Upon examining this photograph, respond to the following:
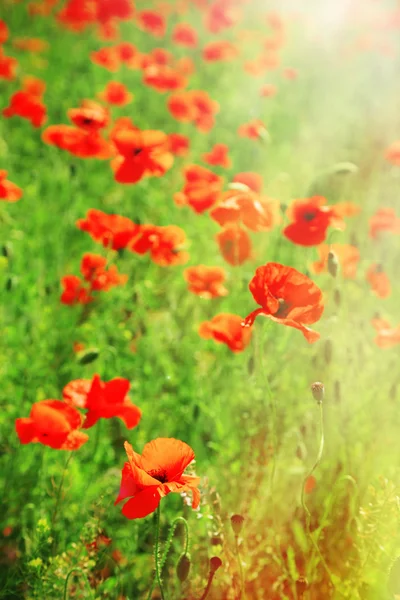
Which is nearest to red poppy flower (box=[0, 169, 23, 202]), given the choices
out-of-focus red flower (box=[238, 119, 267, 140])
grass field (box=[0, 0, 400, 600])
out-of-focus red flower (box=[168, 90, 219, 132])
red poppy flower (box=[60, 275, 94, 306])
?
grass field (box=[0, 0, 400, 600])

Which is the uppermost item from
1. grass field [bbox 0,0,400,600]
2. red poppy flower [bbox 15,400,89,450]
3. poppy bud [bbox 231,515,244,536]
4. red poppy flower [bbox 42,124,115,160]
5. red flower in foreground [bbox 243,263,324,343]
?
red flower in foreground [bbox 243,263,324,343]

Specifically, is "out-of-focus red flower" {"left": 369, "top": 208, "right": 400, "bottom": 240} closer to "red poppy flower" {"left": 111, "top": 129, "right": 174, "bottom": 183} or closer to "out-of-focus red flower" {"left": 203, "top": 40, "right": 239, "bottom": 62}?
"red poppy flower" {"left": 111, "top": 129, "right": 174, "bottom": 183}

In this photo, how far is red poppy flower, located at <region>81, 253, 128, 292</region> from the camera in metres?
2.21

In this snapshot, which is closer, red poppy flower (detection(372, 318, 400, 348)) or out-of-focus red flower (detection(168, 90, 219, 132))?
red poppy flower (detection(372, 318, 400, 348))

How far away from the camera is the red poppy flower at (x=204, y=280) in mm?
Result: 2312

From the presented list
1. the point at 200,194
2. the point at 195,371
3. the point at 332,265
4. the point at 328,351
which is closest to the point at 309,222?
the point at 332,265

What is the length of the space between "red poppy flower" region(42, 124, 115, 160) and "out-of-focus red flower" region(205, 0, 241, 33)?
3052 mm

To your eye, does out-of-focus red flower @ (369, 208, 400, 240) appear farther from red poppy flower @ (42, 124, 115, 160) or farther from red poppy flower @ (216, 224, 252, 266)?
red poppy flower @ (42, 124, 115, 160)

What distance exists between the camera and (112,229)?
214cm

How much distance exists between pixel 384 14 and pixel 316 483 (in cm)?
522


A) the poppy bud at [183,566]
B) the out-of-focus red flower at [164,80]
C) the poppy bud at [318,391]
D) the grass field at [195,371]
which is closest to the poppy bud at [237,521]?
the grass field at [195,371]

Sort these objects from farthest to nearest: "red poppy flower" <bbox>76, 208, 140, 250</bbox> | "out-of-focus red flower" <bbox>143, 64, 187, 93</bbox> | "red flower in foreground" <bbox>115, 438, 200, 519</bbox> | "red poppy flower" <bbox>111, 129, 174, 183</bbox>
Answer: "out-of-focus red flower" <bbox>143, 64, 187, 93</bbox> → "red poppy flower" <bbox>111, 129, 174, 183</bbox> → "red poppy flower" <bbox>76, 208, 140, 250</bbox> → "red flower in foreground" <bbox>115, 438, 200, 519</bbox>

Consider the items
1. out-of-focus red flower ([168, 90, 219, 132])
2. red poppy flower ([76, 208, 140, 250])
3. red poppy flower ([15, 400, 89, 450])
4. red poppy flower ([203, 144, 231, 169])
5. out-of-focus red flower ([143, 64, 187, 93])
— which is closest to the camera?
red poppy flower ([15, 400, 89, 450])

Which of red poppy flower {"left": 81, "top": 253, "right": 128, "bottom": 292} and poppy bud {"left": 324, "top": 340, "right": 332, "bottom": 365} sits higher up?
poppy bud {"left": 324, "top": 340, "right": 332, "bottom": 365}
